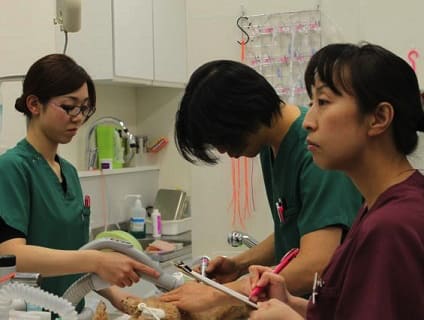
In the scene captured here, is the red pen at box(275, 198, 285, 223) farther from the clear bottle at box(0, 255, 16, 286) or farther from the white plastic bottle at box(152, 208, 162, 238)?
the white plastic bottle at box(152, 208, 162, 238)

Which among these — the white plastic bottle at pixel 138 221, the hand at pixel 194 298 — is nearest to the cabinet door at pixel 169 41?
the white plastic bottle at pixel 138 221

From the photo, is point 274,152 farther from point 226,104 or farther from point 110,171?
point 110,171

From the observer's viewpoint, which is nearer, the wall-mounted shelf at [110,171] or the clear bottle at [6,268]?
the clear bottle at [6,268]

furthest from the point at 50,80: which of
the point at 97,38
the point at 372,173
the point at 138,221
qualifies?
the point at 138,221

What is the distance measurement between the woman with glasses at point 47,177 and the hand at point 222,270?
0.83ft

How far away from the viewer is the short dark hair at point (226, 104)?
1227mm

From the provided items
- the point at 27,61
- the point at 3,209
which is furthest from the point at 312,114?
the point at 27,61

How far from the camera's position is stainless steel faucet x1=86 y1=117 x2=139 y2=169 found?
3021 mm

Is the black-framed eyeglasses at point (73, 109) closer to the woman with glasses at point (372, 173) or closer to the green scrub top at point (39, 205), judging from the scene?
the green scrub top at point (39, 205)

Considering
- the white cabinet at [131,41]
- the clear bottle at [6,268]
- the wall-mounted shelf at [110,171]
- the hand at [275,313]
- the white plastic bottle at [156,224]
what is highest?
the white cabinet at [131,41]

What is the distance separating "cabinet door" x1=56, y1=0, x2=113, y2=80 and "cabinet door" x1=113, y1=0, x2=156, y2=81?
0.04m

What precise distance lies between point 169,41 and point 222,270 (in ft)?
7.09

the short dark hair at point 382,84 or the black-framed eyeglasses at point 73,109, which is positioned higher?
the short dark hair at point 382,84

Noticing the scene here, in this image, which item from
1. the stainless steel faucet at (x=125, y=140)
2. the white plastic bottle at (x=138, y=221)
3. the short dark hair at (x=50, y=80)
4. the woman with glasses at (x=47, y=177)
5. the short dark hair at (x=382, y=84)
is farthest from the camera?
the white plastic bottle at (x=138, y=221)
